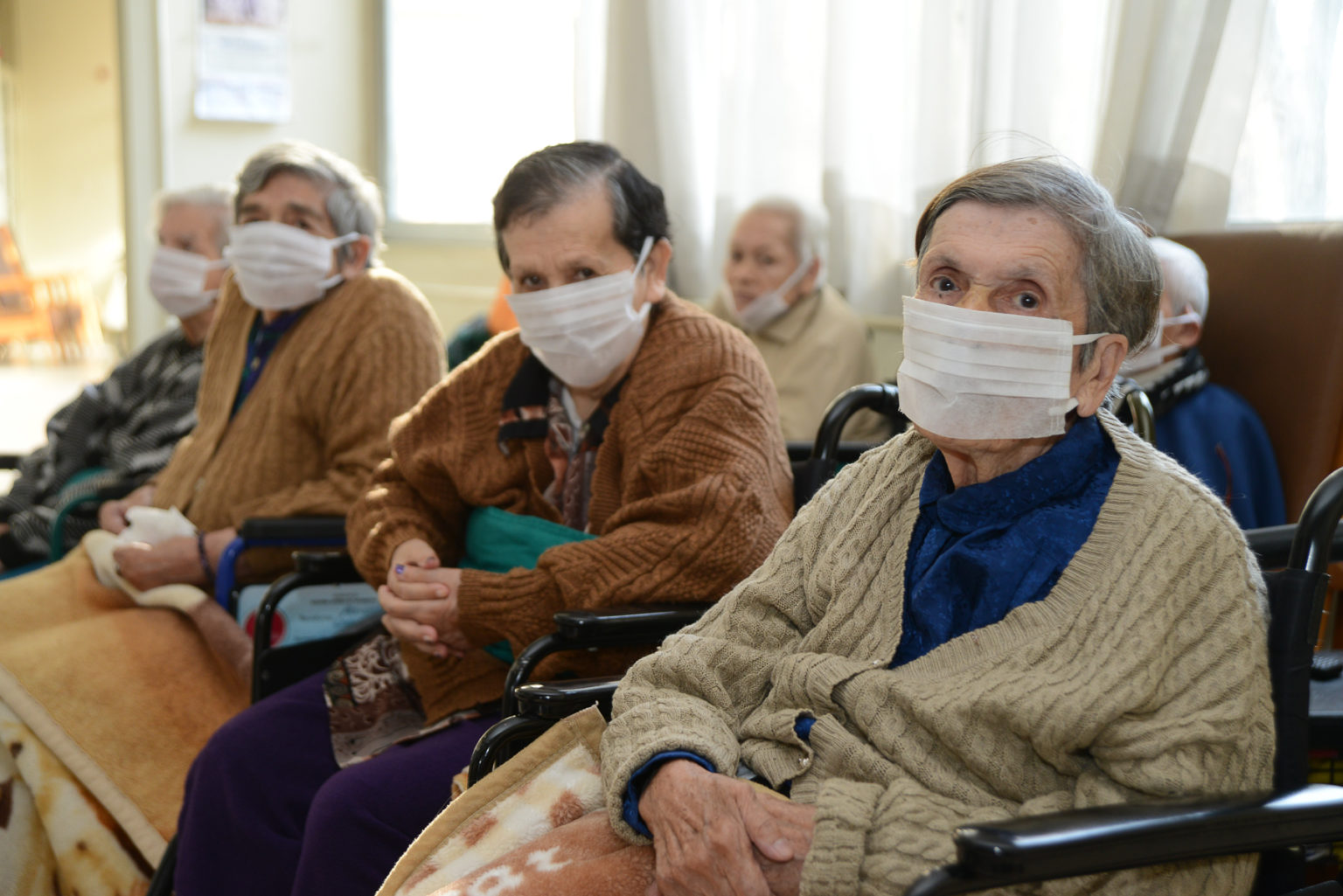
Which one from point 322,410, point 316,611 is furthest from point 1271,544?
point 322,410

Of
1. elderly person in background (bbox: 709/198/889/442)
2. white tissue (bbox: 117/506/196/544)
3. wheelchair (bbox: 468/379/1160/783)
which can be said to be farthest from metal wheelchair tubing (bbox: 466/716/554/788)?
elderly person in background (bbox: 709/198/889/442)

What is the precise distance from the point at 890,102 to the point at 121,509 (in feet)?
7.06

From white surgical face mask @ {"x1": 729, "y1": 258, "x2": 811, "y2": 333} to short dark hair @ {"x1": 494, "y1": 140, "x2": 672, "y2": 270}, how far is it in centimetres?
134

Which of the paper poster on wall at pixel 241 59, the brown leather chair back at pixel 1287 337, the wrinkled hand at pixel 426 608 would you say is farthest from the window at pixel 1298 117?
the paper poster on wall at pixel 241 59

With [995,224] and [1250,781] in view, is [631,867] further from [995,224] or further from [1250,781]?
[995,224]

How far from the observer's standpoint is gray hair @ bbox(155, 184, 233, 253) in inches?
122

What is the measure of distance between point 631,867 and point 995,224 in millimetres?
772

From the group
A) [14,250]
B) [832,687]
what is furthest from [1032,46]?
[14,250]

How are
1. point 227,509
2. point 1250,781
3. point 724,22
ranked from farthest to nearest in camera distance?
point 724,22, point 227,509, point 1250,781

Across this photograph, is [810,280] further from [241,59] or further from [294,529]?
[241,59]

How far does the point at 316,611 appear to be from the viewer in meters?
2.15

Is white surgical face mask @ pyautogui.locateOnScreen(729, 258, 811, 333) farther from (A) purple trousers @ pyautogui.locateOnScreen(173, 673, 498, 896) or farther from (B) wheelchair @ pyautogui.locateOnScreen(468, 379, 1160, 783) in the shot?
(A) purple trousers @ pyautogui.locateOnScreen(173, 673, 498, 896)

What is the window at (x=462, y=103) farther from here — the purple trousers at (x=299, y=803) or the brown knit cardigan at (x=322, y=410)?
the purple trousers at (x=299, y=803)

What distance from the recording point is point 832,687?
1261mm
